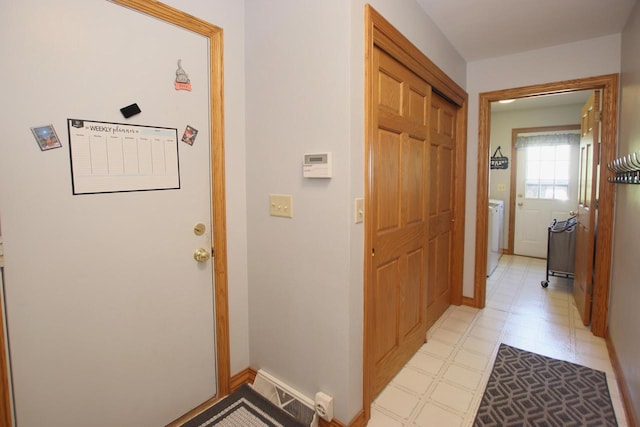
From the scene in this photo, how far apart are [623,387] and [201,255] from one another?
2.55 meters

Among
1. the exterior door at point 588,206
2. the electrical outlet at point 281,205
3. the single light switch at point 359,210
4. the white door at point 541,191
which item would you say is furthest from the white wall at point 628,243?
the white door at point 541,191

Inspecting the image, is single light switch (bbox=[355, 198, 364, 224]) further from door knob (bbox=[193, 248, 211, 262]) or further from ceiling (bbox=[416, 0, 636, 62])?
ceiling (bbox=[416, 0, 636, 62])

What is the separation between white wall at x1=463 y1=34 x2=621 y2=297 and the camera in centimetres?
268

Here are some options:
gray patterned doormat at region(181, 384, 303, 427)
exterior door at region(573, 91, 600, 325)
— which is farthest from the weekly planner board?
exterior door at region(573, 91, 600, 325)

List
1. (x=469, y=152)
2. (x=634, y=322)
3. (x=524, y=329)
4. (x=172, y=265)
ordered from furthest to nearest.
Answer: (x=469, y=152) → (x=524, y=329) → (x=634, y=322) → (x=172, y=265)

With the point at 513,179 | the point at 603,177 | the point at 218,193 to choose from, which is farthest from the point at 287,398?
the point at 513,179

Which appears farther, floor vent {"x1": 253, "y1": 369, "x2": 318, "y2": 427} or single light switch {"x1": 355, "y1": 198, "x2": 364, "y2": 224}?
floor vent {"x1": 253, "y1": 369, "x2": 318, "y2": 427}

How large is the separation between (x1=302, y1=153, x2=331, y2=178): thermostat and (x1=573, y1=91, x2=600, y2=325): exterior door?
2.57 metres

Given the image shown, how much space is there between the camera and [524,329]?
284 centimetres

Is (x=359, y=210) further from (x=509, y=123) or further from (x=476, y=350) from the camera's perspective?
(x=509, y=123)

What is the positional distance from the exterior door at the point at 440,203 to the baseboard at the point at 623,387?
1206 mm

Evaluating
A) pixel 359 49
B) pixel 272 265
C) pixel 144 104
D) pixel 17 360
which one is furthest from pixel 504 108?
pixel 17 360

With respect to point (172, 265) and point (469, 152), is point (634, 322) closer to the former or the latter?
point (469, 152)

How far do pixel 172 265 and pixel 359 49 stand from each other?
4.51 feet
